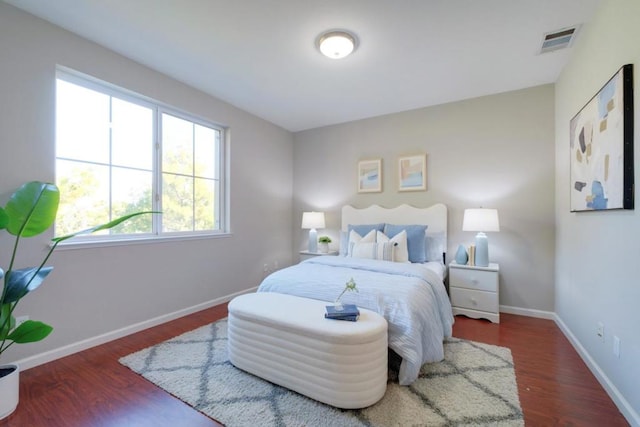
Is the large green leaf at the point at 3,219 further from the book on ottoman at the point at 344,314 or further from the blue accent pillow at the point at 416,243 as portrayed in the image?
the blue accent pillow at the point at 416,243

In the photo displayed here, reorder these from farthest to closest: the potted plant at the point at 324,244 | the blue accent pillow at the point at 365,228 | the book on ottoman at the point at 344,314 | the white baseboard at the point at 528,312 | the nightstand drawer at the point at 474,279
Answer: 1. the potted plant at the point at 324,244
2. the blue accent pillow at the point at 365,228
3. the white baseboard at the point at 528,312
4. the nightstand drawer at the point at 474,279
5. the book on ottoman at the point at 344,314

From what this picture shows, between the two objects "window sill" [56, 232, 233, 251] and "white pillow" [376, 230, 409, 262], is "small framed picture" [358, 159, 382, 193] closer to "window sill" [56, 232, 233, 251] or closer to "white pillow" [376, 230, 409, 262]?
"white pillow" [376, 230, 409, 262]

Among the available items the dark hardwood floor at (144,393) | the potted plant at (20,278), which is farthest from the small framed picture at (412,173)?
the potted plant at (20,278)

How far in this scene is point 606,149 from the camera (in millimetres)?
1781

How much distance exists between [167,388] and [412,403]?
5.00 ft

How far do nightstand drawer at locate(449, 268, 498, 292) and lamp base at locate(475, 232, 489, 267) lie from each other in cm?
10

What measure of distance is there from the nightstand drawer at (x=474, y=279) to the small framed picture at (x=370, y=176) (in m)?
1.50

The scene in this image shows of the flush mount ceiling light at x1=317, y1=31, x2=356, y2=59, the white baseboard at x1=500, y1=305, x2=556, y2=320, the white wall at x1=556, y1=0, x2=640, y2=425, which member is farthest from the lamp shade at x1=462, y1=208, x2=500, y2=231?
the flush mount ceiling light at x1=317, y1=31, x2=356, y2=59

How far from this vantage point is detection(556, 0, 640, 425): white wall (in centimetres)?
151

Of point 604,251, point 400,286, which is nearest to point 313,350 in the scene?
point 400,286

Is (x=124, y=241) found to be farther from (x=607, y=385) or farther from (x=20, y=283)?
(x=607, y=385)

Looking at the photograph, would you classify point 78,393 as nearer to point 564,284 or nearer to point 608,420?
point 608,420

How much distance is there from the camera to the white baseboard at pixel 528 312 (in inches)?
118

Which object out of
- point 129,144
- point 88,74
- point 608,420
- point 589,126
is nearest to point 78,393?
point 129,144
